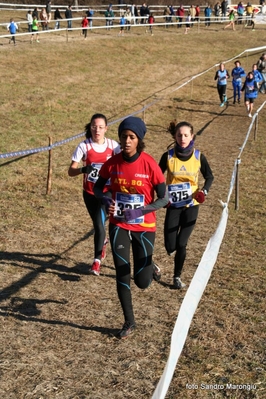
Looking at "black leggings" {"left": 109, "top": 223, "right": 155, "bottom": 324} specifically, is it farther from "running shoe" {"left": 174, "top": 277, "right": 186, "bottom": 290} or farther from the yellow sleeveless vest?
"running shoe" {"left": 174, "top": 277, "right": 186, "bottom": 290}

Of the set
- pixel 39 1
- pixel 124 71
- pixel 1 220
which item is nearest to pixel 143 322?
pixel 1 220

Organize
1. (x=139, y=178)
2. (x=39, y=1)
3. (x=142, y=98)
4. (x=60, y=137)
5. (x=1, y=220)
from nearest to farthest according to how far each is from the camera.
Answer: (x=139, y=178), (x=1, y=220), (x=60, y=137), (x=142, y=98), (x=39, y=1)

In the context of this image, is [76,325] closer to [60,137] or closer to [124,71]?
[60,137]

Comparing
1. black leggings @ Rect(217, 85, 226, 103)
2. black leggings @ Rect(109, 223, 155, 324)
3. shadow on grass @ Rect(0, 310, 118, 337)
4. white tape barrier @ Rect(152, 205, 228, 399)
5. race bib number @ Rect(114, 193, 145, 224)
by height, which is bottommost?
black leggings @ Rect(217, 85, 226, 103)

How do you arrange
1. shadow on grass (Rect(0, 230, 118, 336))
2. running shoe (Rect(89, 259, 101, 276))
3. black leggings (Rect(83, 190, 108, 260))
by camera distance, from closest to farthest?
shadow on grass (Rect(0, 230, 118, 336))
black leggings (Rect(83, 190, 108, 260))
running shoe (Rect(89, 259, 101, 276))

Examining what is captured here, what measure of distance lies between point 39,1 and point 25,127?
1467 inches

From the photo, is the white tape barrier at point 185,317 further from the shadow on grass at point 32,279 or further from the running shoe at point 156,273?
the running shoe at point 156,273

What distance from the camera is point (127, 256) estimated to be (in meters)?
5.59

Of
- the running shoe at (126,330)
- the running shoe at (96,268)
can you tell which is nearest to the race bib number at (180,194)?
the running shoe at (96,268)

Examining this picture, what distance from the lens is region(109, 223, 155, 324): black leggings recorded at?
219 inches

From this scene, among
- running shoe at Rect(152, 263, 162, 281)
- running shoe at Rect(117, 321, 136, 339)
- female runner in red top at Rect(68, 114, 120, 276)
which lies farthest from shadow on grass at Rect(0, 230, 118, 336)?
female runner in red top at Rect(68, 114, 120, 276)

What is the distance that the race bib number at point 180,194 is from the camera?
22.8 feet

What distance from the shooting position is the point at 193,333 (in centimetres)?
593

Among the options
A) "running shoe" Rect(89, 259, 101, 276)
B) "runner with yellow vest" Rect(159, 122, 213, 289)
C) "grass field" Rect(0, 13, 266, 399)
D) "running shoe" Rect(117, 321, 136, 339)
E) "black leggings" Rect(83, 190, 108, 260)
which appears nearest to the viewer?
"grass field" Rect(0, 13, 266, 399)
